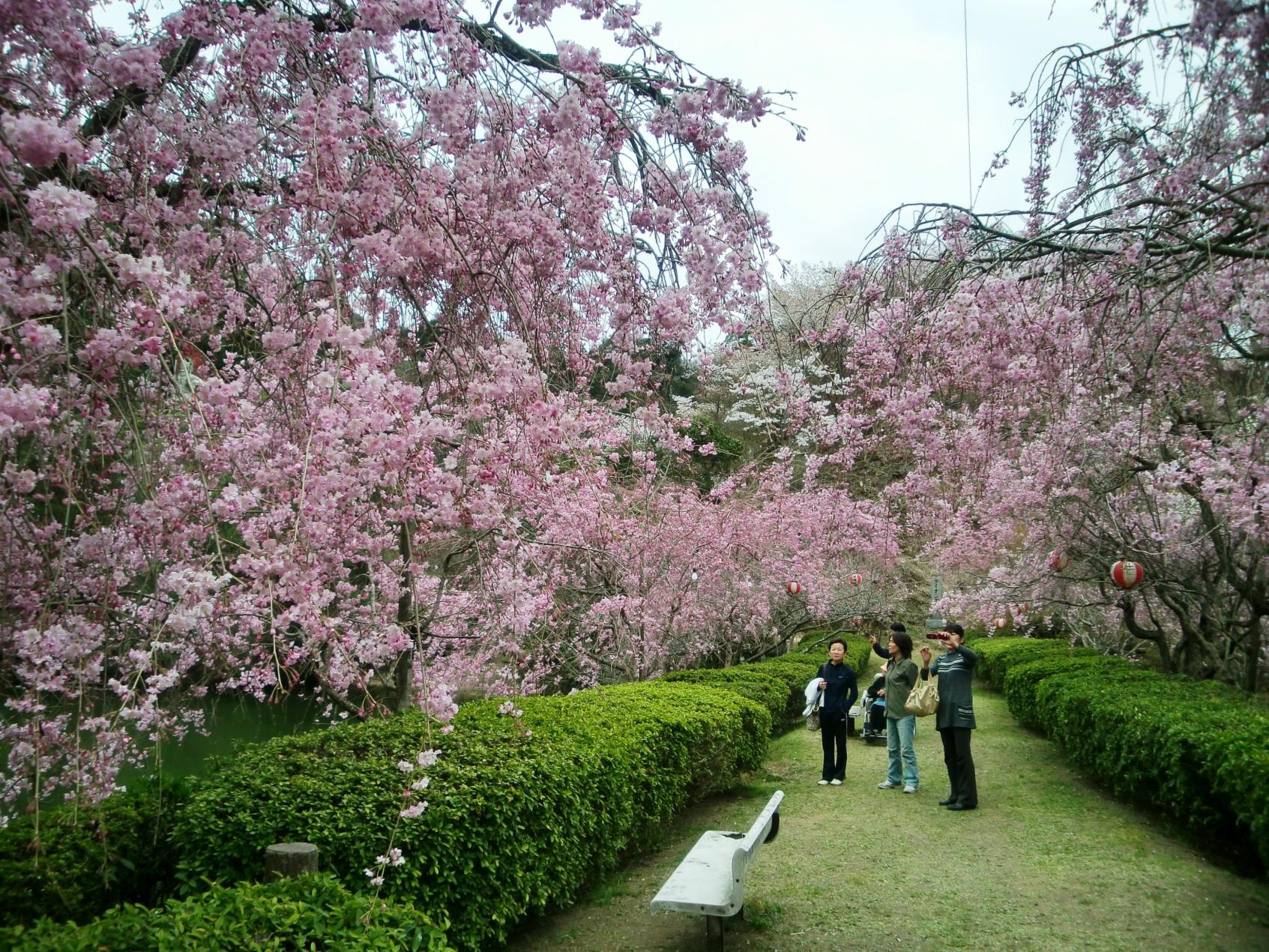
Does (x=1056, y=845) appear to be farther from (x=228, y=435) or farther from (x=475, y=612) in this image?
(x=228, y=435)

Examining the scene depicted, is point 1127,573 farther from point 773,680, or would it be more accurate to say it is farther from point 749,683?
point 773,680

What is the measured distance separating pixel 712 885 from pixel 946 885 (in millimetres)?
1668

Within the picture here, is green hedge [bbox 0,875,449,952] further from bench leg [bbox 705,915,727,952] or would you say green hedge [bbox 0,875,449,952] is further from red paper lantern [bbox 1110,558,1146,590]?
red paper lantern [bbox 1110,558,1146,590]

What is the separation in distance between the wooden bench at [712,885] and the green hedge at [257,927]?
4.54 feet

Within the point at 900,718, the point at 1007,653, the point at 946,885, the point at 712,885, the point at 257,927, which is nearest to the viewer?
the point at 257,927

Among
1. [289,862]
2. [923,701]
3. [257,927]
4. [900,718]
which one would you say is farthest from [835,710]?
[257,927]

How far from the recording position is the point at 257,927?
2461 mm

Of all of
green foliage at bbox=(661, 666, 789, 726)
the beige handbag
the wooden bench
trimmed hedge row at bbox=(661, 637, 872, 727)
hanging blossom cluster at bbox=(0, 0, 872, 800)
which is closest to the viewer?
hanging blossom cluster at bbox=(0, 0, 872, 800)

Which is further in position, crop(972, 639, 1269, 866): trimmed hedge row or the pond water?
the pond water

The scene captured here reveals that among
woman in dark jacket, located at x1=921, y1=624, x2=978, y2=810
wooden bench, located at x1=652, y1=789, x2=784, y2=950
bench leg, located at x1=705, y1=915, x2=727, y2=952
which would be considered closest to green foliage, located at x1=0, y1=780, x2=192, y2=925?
wooden bench, located at x1=652, y1=789, x2=784, y2=950

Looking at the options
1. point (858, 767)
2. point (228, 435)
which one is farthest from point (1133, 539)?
point (228, 435)

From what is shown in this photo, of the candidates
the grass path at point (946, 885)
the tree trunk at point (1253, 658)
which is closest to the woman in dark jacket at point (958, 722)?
the grass path at point (946, 885)

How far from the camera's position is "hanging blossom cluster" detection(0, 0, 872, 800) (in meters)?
2.25

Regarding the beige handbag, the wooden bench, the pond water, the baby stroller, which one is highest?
the beige handbag
